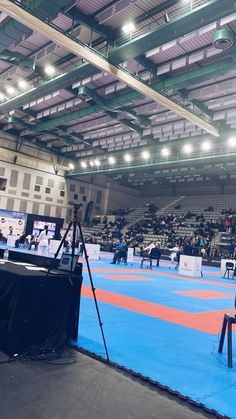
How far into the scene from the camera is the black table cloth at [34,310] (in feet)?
12.2

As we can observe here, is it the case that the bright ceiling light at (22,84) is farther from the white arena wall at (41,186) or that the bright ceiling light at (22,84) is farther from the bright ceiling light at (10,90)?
the white arena wall at (41,186)

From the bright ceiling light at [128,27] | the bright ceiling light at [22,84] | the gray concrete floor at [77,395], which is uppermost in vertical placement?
the bright ceiling light at [22,84]

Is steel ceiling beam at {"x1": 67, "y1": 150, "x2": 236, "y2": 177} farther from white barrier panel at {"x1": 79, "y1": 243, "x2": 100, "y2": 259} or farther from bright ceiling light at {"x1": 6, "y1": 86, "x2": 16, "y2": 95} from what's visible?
bright ceiling light at {"x1": 6, "y1": 86, "x2": 16, "y2": 95}

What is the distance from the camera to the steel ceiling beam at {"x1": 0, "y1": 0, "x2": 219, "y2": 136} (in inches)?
Answer: 341

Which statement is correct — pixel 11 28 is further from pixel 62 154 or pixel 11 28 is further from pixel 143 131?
pixel 62 154

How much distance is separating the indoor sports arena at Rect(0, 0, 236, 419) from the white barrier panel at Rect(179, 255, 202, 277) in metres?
0.06

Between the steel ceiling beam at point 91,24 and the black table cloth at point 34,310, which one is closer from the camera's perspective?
the black table cloth at point 34,310

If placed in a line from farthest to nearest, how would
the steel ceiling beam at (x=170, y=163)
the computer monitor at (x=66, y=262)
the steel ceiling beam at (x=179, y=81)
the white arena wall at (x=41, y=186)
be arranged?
the white arena wall at (x=41, y=186)
the steel ceiling beam at (x=170, y=163)
the steel ceiling beam at (x=179, y=81)
the computer monitor at (x=66, y=262)

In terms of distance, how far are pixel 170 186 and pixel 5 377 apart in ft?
122

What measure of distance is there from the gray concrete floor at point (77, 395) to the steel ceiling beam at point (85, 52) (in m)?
8.94

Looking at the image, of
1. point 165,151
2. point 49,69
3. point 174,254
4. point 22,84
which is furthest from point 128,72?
point 174,254

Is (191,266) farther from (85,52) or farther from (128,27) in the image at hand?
(128,27)

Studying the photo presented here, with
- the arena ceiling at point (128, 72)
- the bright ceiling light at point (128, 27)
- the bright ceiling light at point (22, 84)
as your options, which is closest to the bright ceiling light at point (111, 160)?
the arena ceiling at point (128, 72)

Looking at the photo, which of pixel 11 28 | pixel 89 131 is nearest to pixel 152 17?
pixel 11 28
